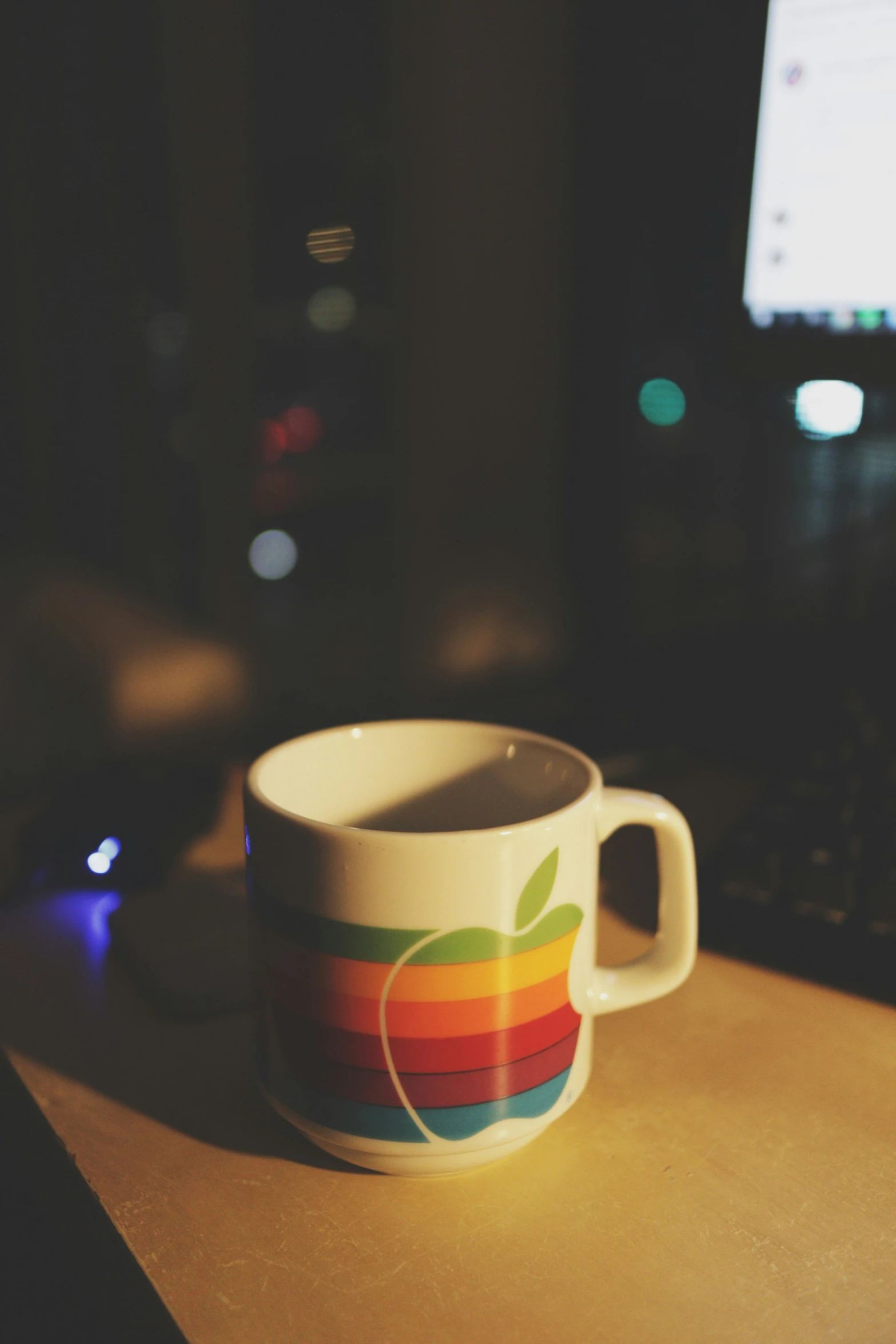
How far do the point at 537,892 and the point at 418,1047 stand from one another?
0.05m

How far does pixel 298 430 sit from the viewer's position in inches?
23.3

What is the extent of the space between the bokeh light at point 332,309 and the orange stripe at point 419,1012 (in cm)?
41

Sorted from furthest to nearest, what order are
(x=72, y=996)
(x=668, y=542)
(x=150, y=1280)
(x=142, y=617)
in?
(x=668, y=542) < (x=142, y=617) < (x=72, y=996) < (x=150, y=1280)

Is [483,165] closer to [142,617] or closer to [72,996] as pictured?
[142,617]

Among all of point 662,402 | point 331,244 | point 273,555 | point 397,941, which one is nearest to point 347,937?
point 397,941

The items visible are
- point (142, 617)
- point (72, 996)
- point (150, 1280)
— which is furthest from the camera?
point (142, 617)

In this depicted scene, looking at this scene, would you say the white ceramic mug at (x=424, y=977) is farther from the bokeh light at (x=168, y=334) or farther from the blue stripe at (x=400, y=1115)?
the bokeh light at (x=168, y=334)

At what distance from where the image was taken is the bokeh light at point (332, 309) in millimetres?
582

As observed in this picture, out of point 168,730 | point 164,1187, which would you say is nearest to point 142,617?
point 168,730

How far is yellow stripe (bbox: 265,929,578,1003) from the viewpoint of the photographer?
283mm

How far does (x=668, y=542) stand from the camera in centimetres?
74

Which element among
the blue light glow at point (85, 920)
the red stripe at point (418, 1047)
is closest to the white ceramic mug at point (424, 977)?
the red stripe at point (418, 1047)

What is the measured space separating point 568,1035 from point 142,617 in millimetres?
341

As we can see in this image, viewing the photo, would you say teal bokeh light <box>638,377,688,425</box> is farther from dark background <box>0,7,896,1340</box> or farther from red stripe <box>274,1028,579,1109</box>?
red stripe <box>274,1028,579,1109</box>
